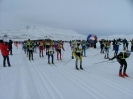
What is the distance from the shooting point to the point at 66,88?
279 inches

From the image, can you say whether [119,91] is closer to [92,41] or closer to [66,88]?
[66,88]

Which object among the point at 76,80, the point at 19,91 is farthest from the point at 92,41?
the point at 19,91

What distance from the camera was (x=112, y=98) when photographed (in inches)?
230

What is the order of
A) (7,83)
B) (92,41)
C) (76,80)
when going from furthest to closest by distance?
(92,41), (76,80), (7,83)

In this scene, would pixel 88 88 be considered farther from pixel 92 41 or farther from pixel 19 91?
pixel 92 41

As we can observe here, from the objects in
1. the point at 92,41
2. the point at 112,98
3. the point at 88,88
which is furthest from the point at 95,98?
the point at 92,41

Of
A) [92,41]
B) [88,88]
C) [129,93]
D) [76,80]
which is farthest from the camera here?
[92,41]

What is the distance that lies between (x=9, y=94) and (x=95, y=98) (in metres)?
2.93

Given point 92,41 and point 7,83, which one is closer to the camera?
point 7,83

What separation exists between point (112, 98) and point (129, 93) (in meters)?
0.88

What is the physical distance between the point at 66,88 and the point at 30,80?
209cm

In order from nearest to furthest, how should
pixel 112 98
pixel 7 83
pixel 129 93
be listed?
pixel 112 98
pixel 129 93
pixel 7 83


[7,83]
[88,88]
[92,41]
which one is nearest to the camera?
[88,88]

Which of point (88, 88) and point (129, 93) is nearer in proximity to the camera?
point (129, 93)
